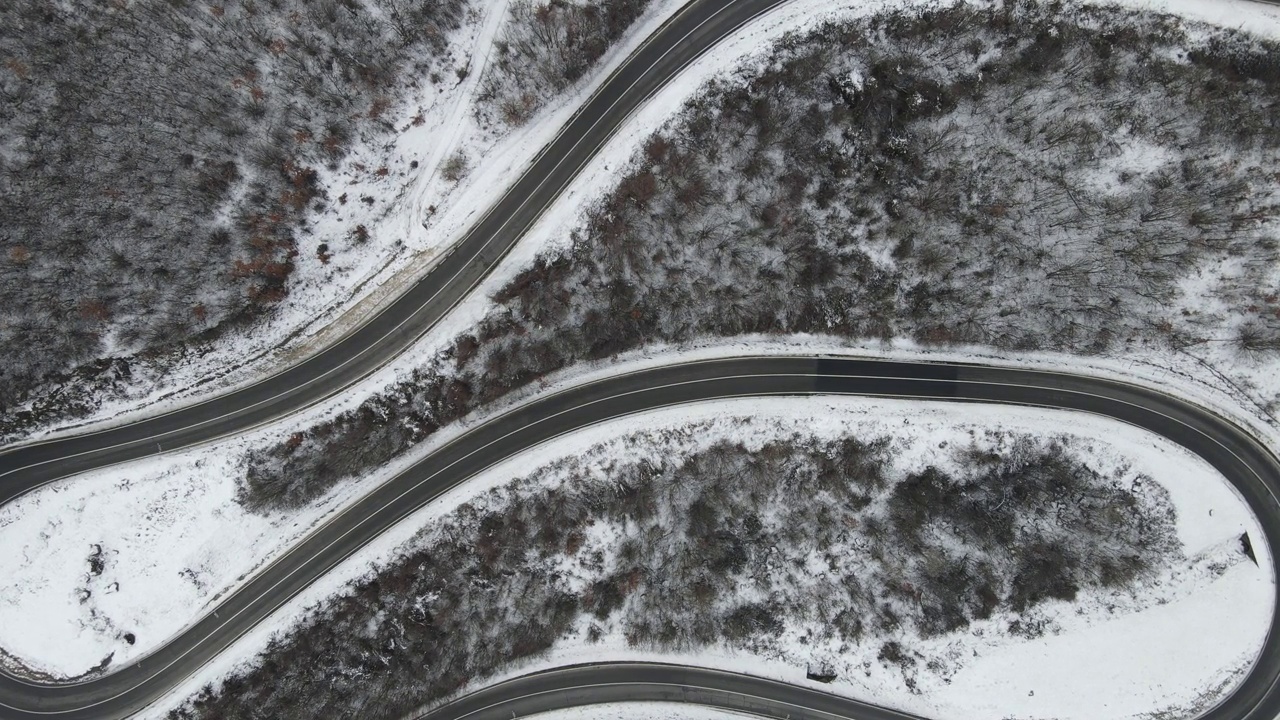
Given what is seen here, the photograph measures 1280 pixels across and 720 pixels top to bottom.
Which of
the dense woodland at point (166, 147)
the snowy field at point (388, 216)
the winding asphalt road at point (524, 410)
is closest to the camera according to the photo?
the dense woodland at point (166, 147)

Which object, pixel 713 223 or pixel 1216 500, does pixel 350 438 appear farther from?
pixel 1216 500

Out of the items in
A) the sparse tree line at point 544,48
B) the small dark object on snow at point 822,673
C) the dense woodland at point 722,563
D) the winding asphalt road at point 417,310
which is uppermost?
the sparse tree line at point 544,48

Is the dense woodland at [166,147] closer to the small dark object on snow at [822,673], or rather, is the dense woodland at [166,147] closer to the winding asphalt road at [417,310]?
the winding asphalt road at [417,310]

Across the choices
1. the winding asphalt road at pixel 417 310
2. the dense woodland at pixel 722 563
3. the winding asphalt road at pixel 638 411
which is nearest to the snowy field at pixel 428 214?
the winding asphalt road at pixel 417 310

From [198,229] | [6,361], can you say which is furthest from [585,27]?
[6,361]

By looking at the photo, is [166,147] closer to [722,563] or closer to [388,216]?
[388,216]

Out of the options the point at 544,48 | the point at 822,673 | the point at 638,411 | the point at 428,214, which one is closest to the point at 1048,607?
the point at 822,673

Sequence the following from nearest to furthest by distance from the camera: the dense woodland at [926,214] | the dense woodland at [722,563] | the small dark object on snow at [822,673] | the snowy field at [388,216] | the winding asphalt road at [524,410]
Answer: the dense woodland at [926,214] < the snowy field at [388,216] < the winding asphalt road at [524,410] < the dense woodland at [722,563] < the small dark object on snow at [822,673]
